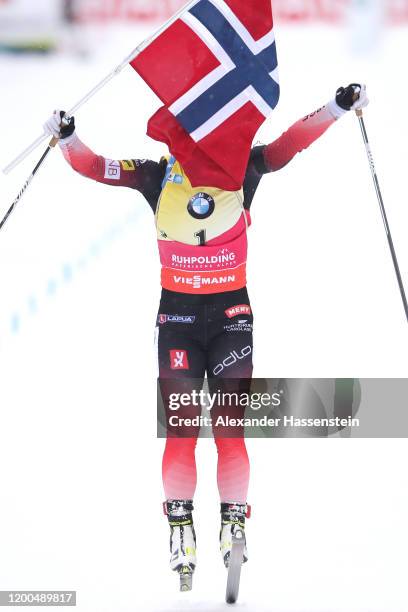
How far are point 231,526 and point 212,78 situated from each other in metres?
2.14

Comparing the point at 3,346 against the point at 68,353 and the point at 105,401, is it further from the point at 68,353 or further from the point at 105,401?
the point at 105,401

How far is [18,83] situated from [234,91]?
1180 cm

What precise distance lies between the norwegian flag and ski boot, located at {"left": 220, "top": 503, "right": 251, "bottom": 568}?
1504 mm

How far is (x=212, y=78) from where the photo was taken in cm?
550

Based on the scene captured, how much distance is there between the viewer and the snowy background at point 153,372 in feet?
18.0

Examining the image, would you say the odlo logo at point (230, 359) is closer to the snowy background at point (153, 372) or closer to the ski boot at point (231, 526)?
the ski boot at point (231, 526)

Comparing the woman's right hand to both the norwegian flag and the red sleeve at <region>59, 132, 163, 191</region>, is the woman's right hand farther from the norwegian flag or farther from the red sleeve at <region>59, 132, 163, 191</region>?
the norwegian flag

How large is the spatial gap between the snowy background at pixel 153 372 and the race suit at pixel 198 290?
61cm

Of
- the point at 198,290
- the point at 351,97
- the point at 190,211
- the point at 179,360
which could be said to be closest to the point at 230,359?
the point at 179,360

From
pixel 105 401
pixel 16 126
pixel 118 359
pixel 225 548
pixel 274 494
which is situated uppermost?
pixel 16 126

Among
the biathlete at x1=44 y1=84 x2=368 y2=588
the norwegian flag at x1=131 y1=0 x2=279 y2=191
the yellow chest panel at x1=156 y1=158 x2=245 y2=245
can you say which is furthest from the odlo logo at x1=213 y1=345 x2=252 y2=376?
the norwegian flag at x1=131 y1=0 x2=279 y2=191

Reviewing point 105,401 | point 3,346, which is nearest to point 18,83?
point 3,346

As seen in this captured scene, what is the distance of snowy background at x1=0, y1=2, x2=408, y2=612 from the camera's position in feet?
18.0

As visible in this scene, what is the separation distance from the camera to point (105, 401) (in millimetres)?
7500
